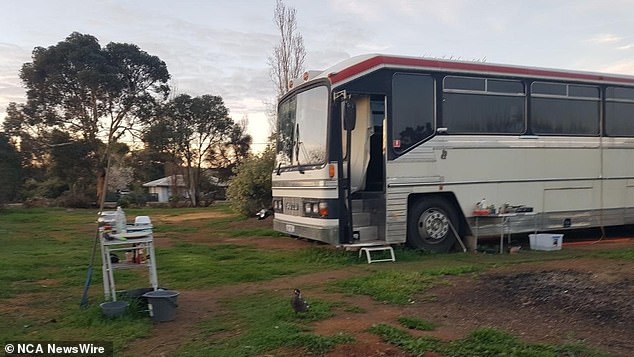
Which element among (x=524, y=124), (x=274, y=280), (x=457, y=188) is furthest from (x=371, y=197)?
(x=524, y=124)

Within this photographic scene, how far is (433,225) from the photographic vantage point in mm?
9883

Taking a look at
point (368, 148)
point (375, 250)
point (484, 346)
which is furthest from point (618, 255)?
point (484, 346)

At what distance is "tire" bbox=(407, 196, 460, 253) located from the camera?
9.72 meters

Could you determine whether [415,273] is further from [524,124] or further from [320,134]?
[524,124]

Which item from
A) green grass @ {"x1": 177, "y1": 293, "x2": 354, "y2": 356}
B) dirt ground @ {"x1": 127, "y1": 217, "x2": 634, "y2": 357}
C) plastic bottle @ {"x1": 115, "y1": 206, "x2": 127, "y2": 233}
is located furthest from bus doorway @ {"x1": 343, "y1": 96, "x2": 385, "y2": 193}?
plastic bottle @ {"x1": 115, "y1": 206, "x2": 127, "y2": 233}

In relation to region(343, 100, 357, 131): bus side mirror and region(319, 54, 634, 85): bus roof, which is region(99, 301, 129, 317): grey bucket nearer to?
region(343, 100, 357, 131): bus side mirror

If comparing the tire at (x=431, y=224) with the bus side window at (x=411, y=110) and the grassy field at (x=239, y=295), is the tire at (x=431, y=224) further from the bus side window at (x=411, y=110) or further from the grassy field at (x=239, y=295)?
the bus side window at (x=411, y=110)

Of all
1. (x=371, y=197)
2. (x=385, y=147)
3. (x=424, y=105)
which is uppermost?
(x=424, y=105)

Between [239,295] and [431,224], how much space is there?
14.6ft

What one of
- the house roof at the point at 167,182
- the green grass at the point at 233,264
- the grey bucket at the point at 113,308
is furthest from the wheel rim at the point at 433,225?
the house roof at the point at 167,182

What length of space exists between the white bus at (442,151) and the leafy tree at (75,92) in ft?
97.4

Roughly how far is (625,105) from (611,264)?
18.6ft

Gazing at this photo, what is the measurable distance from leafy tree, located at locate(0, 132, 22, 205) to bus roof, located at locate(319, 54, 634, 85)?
79.4 feet

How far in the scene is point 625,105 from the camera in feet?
38.8
